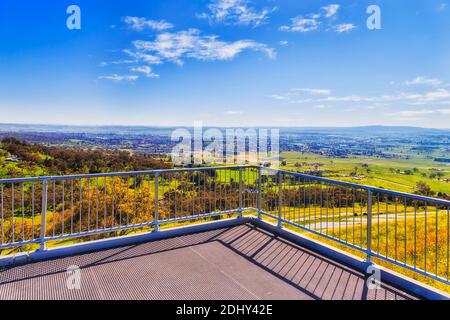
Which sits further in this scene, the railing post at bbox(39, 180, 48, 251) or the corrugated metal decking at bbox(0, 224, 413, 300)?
the railing post at bbox(39, 180, 48, 251)

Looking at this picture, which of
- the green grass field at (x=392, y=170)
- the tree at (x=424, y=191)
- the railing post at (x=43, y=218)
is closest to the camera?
the railing post at (x=43, y=218)

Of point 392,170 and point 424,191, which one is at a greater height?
point 424,191

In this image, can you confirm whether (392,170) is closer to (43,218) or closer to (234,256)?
(234,256)

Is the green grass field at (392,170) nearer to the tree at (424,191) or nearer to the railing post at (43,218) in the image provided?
the tree at (424,191)

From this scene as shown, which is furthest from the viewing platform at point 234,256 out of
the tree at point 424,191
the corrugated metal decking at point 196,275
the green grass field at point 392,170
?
the green grass field at point 392,170

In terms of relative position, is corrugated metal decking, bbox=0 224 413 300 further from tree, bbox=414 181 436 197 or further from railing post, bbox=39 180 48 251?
tree, bbox=414 181 436 197

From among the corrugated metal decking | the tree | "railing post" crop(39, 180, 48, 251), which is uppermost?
"railing post" crop(39, 180, 48, 251)

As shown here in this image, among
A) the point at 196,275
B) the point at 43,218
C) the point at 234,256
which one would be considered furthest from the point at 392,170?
the point at 43,218

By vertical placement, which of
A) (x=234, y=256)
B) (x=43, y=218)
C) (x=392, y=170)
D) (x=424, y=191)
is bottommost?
(x=392, y=170)

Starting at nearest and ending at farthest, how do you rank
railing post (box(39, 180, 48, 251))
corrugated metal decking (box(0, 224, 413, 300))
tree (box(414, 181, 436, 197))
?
corrugated metal decking (box(0, 224, 413, 300)), railing post (box(39, 180, 48, 251)), tree (box(414, 181, 436, 197))

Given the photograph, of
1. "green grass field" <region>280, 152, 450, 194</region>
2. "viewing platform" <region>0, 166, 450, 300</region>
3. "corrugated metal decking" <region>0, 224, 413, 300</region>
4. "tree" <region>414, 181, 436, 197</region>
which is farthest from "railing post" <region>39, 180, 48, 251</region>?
"green grass field" <region>280, 152, 450, 194</region>
